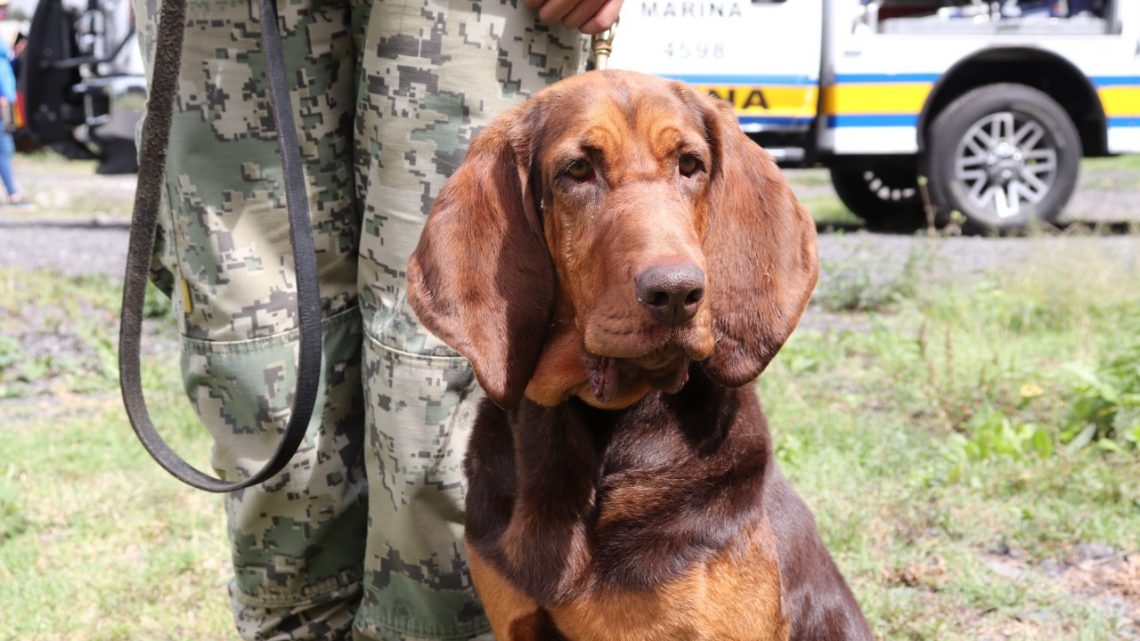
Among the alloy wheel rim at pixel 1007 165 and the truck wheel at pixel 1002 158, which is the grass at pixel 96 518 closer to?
the truck wheel at pixel 1002 158

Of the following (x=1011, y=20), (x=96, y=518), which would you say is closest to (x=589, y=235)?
(x=96, y=518)

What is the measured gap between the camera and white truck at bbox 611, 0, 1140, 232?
367 inches

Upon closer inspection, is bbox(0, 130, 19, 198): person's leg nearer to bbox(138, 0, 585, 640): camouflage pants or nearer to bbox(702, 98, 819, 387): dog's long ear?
bbox(138, 0, 585, 640): camouflage pants

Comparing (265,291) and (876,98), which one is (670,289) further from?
(876,98)

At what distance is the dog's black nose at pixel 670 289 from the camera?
202cm

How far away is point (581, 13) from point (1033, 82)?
897 cm

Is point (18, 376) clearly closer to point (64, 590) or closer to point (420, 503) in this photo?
point (64, 590)

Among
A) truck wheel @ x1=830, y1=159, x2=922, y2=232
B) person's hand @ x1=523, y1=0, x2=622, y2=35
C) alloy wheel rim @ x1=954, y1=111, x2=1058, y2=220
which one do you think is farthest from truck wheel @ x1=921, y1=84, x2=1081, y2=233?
person's hand @ x1=523, y1=0, x2=622, y2=35

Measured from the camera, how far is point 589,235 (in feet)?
7.42

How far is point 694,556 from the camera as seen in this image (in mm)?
2271

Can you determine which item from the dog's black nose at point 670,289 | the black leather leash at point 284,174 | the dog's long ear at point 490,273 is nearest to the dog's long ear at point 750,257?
the dog's black nose at point 670,289

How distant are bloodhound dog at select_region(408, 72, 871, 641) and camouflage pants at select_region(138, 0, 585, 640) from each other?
0.26 metres

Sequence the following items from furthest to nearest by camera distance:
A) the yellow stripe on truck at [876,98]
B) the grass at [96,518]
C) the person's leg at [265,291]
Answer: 1. the yellow stripe on truck at [876,98]
2. the grass at [96,518]
3. the person's leg at [265,291]

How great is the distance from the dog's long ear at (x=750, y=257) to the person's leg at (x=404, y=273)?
0.51m
